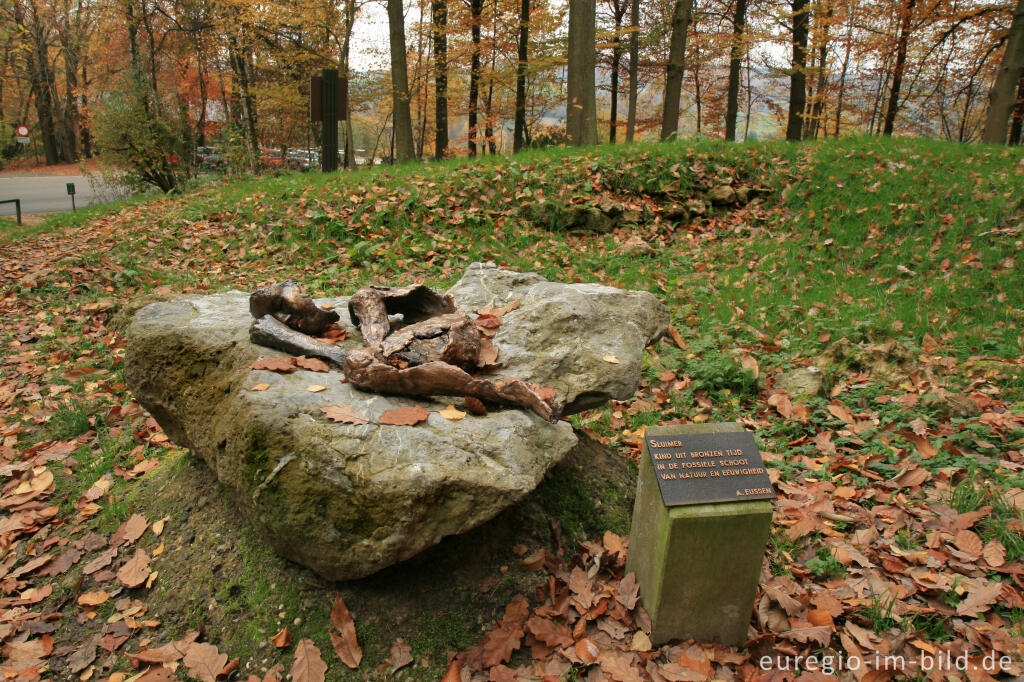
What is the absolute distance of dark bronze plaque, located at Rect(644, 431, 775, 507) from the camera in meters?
2.59

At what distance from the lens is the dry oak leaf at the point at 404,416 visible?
8.88 feet

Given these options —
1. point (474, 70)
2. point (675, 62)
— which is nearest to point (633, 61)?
point (474, 70)

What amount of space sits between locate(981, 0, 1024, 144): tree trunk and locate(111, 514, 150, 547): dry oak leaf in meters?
15.8

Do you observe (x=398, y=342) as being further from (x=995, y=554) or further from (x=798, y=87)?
(x=798, y=87)

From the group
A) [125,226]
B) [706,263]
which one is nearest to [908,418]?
[706,263]

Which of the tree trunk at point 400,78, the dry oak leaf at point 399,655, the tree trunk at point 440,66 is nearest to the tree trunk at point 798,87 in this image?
the tree trunk at point 400,78

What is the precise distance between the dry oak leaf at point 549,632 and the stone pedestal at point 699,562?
1.34ft

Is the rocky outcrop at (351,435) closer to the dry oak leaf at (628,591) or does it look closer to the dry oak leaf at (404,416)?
the dry oak leaf at (404,416)

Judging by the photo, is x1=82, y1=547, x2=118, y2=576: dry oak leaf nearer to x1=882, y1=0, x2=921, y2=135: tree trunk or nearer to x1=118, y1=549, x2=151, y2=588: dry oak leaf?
x1=118, y1=549, x2=151, y2=588: dry oak leaf

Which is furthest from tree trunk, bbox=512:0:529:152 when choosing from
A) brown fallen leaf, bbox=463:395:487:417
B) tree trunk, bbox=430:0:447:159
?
brown fallen leaf, bbox=463:395:487:417

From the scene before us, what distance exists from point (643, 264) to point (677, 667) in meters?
5.81

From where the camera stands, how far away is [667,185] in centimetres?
966

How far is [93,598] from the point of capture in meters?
3.13

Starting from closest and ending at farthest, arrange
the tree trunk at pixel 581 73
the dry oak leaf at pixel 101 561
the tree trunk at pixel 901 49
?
the dry oak leaf at pixel 101 561 → the tree trunk at pixel 581 73 → the tree trunk at pixel 901 49
